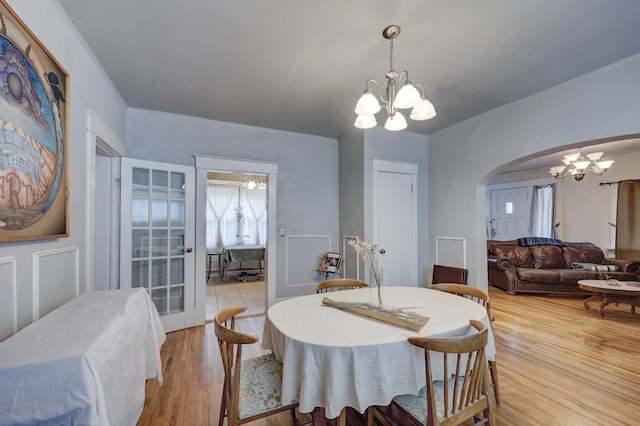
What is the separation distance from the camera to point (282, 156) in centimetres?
415

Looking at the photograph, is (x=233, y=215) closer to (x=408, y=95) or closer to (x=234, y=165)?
(x=234, y=165)

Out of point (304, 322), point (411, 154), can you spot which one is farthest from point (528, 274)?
point (304, 322)

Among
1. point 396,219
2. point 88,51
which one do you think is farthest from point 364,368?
point 396,219

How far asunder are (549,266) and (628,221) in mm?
1790

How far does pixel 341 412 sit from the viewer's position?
1280 millimetres

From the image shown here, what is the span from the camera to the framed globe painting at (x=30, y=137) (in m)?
1.22

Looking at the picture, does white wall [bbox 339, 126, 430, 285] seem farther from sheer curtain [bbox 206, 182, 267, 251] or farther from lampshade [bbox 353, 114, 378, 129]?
sheer curtain [bbox 206, 182, 267, 251]

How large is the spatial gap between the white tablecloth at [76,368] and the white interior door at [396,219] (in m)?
3.08

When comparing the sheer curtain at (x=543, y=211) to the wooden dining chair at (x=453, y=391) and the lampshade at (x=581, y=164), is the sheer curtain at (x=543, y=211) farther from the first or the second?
the wooden dining chair at (x=453, y=391)

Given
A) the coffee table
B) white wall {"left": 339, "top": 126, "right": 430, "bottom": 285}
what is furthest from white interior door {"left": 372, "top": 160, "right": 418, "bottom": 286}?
the coffee table

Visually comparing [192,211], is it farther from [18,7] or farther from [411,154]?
[411,154]

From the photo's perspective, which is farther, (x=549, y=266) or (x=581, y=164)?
(x=549, y=266)

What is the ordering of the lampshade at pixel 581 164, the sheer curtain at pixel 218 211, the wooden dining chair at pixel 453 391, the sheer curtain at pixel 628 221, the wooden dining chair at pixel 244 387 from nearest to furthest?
the wooden dining chair at pixel 453 391 → the wooden dining chair at pixel 244 387 → the lampshade at pixel 581 164 → the sheer curtain at pixel 628 221 → the sheer curtain at pixel 218 211

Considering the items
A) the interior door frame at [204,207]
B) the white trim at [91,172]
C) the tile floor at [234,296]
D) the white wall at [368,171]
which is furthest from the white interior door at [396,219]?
the white trim at [91,172]
